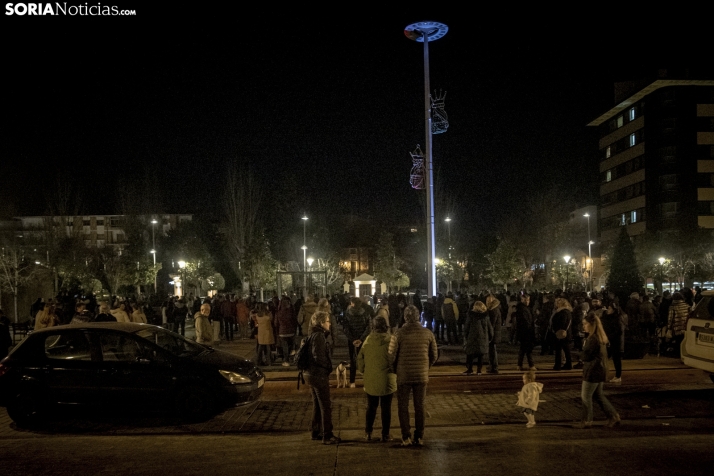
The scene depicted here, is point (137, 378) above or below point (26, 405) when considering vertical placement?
above

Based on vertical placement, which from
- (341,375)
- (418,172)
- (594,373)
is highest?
(418,172)

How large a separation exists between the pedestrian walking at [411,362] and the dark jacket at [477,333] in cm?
520

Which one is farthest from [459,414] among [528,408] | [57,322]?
[57,322]

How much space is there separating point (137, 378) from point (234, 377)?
145 centimetres

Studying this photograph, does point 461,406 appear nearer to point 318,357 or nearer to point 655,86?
point 318,357

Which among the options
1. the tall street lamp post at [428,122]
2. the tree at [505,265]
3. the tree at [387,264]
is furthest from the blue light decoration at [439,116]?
the tree at [387,264]

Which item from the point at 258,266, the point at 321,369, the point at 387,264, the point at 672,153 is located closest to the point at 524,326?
the point at 321,369

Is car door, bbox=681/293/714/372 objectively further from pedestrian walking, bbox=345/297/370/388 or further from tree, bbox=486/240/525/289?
tree, bbox=486/240/525/289

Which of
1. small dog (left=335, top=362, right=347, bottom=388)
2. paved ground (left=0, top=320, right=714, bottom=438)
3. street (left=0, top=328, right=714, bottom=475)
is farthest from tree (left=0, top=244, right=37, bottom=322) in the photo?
street (left=0, top=328, right=714, bottom=475)

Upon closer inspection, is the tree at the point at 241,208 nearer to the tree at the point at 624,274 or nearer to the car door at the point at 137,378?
the tree at the point at 624,274

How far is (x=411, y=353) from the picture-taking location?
7.41 m

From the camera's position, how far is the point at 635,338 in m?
14.8

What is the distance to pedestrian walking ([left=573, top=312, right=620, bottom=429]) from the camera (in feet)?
27.0

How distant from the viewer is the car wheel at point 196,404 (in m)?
9.38
